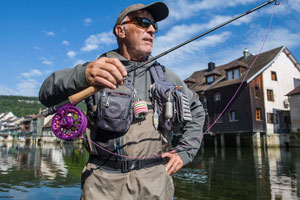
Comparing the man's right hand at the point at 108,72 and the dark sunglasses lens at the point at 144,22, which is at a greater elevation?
the dark sunglasses lens at the point at 144,22

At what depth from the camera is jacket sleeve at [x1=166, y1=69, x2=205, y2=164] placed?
279 centimetres

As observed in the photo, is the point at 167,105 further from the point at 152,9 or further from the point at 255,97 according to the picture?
the point at 255,97

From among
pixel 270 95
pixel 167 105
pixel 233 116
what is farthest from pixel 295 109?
pixel 167 105

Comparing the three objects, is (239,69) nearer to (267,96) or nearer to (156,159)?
(267,96)

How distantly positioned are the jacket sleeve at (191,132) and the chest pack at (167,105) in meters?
0.32

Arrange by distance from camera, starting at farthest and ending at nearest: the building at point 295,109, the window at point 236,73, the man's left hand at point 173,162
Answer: the window at point 236,73 < the building at point 295,109 < the man's left hand at point 173,162

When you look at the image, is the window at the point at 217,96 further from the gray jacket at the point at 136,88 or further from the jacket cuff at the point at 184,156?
the jacket cuff at the point at 184,156

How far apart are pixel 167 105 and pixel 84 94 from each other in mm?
856

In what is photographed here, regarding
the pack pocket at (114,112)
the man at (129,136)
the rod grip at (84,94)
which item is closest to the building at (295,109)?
the man at (129,136)

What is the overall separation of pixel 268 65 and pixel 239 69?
14.8ft

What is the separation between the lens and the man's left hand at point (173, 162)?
256 centimetres

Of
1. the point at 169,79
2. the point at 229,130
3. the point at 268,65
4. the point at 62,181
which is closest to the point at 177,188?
the point at 62,181

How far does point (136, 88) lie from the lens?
2639 millimetres

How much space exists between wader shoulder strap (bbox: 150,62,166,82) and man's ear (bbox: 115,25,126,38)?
0.50 metres
